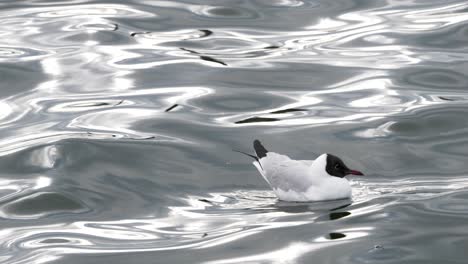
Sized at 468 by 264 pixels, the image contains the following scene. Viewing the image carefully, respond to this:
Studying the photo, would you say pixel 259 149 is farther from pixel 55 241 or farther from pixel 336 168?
pixel 55 241

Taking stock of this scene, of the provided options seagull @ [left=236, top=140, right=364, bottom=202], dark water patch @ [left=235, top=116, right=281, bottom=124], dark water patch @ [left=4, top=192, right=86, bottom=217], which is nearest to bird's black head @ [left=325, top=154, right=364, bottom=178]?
seagull @ [left=236, top=140, right=364, bottom=202]

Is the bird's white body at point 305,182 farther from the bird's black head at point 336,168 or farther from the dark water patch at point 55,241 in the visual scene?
the dark water patch at point 55,241

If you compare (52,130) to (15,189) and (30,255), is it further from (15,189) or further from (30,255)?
(30,255)

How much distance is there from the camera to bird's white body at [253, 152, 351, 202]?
1216 centimetres

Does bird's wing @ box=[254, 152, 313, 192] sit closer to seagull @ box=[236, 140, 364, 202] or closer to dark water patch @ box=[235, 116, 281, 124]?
seagull @ box=[236, 140, 364, 202]

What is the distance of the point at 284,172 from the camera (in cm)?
1249

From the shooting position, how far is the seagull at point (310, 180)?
12.2 meters

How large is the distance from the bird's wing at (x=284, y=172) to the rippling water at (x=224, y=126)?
232mm

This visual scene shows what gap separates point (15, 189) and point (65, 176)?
66 cm

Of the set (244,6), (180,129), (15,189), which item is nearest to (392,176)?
(180,129)

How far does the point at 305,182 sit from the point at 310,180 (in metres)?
0.06

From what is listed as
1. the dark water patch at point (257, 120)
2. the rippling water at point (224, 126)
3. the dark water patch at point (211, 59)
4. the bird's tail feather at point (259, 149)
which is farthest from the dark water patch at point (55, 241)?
the dark water patch at point (211, 59)

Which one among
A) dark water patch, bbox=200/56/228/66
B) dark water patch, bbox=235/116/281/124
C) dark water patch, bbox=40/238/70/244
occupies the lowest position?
dark water patch, bbox=40/238/70/244

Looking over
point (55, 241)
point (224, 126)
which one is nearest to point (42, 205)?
point (55, 241)
